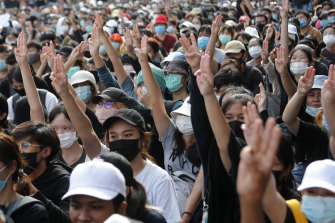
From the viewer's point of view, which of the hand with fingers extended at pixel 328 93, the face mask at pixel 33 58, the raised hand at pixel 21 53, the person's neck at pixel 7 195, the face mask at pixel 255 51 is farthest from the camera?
the face mask at pixel 33 58

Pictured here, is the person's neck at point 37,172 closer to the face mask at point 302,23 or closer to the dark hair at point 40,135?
the dark hair at point 40,135

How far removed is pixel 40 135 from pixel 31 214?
0.99m

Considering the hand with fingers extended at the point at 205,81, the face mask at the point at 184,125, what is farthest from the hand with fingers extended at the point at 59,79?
the hand with fingers extended at the point at 205,81

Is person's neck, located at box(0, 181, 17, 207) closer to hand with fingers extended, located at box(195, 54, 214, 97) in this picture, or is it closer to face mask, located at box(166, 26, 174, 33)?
hand with fingers extended, located at box(195, 54, 214, 97)

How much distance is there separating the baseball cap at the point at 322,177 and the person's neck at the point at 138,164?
4.16 ft

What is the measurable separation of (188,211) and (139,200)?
3.37ft

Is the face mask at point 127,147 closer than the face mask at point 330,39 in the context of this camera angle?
Yes

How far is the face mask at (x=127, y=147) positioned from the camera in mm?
4180

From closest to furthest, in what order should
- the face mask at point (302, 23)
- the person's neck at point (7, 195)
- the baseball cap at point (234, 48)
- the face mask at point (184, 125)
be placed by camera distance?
the person's neck at point (7, 195) < the face mask at point (184, 125) < the baseball cap at point (234, 48) < the face mask at point (302, 23)

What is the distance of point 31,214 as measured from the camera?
3387mm

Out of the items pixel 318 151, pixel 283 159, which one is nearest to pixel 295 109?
pixel 318 151

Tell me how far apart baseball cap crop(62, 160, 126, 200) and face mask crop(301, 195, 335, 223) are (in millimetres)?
988

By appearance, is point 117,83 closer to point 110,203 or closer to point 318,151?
point 318,151

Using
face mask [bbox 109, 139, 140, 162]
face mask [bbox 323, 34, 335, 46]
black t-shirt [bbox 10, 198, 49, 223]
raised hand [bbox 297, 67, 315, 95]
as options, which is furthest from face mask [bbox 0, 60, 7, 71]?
black t-shirt [bbox 10, 198, 49, 223]
